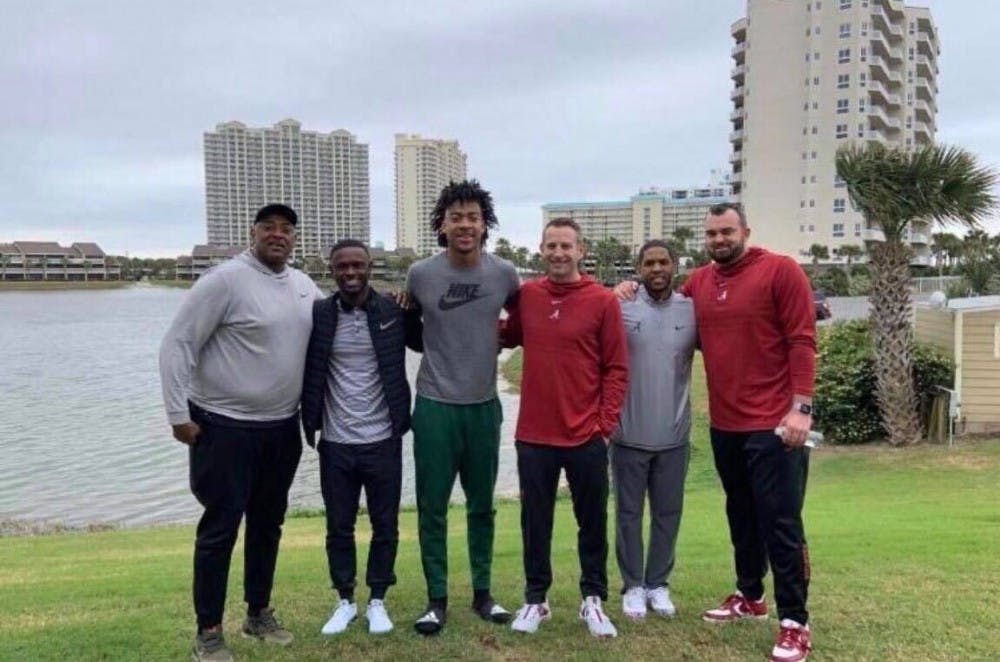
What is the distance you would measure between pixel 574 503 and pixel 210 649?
6.54 ft

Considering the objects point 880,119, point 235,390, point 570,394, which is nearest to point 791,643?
point 570,394

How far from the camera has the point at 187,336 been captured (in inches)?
154

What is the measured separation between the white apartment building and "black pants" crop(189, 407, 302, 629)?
126 m

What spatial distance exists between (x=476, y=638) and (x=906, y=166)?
1186 centimetres

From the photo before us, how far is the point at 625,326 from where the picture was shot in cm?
449

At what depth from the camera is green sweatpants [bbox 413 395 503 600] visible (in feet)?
14.4

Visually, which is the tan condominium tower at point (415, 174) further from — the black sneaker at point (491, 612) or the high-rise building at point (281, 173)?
the black sneaker at point (491, 612)

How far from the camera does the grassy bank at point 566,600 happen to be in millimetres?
4082

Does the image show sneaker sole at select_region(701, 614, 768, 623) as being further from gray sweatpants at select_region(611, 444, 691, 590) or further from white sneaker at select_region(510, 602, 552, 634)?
white sneaker at select_region(510, 602, 552, 634)

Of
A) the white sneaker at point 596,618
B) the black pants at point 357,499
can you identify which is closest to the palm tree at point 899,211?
the white sneaker at point 596,618

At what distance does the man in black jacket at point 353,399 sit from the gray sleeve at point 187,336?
52 cm

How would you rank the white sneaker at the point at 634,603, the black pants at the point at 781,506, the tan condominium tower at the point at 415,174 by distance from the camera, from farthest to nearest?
the tan condominium tower at the point at 415,174 → the white sneaker at the point at 634,603 → the black pants at the point at 781,506

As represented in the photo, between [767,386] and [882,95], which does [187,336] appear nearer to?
[767,386]

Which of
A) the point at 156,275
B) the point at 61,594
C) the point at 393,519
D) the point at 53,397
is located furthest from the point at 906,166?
the point at 156,275
